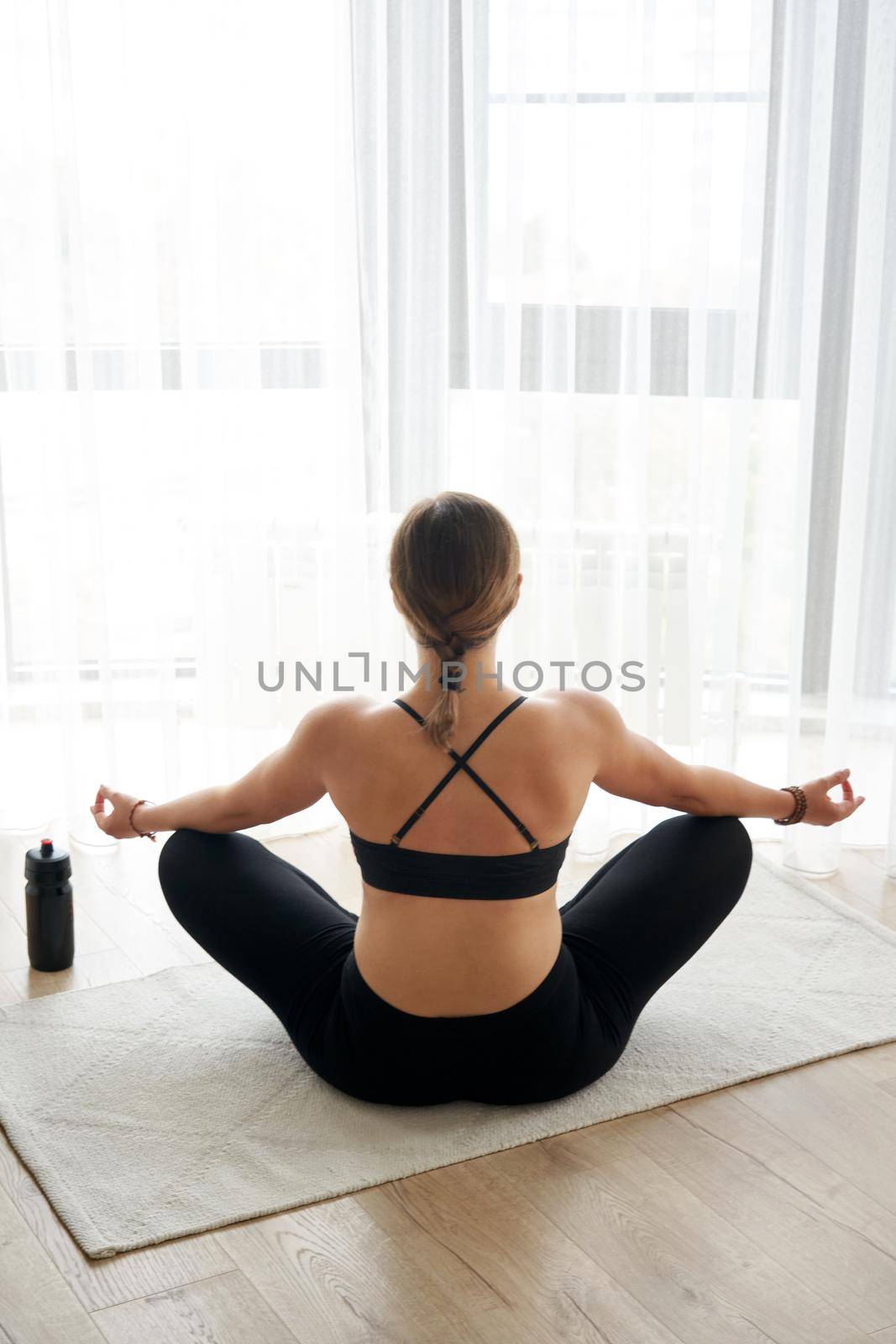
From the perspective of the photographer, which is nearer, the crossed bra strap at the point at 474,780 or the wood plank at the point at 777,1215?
the wood plank at the point at 777,1215

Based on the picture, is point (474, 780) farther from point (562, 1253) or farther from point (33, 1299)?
point (33, 1299)

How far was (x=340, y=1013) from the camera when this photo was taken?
2.02m

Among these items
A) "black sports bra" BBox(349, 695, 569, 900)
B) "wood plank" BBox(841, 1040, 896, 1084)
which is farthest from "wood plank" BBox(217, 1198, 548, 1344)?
"wood plank" BBox(841, 1040, 896, 1084)

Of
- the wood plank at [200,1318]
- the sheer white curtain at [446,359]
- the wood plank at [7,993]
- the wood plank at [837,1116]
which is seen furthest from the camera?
the sheer white curtain at [446,359]

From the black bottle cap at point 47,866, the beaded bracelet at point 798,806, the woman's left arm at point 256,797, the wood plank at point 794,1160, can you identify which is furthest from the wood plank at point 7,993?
the beaded bracelet at point 798,806

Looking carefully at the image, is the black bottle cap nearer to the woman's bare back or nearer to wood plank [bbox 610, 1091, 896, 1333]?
the woman's bare back

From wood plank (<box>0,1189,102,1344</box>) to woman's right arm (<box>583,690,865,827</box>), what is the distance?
0.92m

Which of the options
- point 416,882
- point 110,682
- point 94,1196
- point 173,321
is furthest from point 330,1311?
point 173,321

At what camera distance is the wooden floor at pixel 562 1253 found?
1.61 meters

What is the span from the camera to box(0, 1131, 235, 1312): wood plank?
166cm

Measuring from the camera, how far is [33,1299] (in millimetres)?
1640

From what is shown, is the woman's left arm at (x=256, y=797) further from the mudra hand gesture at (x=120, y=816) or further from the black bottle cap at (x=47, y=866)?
the black bottle cap at (x=47, y=866)

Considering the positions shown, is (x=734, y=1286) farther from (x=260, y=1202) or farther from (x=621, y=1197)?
(x=260, y=1202)

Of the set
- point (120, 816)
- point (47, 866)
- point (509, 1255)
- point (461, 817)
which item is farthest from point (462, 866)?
point (47, 866)
